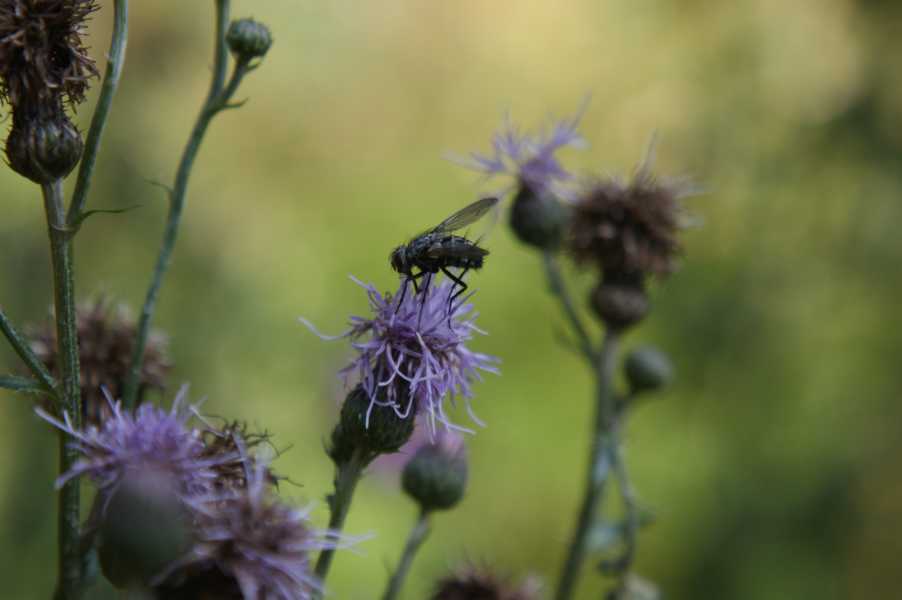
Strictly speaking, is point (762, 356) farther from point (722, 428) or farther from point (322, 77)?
point (322, 77)

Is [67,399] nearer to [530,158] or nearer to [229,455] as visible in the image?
[229,455]

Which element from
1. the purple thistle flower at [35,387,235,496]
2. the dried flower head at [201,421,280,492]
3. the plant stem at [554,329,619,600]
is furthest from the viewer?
the plant stem at [554,329,619,600]

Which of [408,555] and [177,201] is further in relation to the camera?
[408,555]

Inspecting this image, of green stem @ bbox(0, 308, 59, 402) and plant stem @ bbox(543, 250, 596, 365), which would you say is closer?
green stem @ bbox(0, 308, 59, 402)

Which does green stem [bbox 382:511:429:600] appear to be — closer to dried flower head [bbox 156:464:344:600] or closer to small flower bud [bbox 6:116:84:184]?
dried flower head [bbox 156:464:344:600]

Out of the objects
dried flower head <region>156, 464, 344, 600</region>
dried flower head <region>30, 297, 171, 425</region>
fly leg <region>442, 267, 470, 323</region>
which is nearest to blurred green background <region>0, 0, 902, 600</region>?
dried flower head <region>30, 297, 171, 425</region>

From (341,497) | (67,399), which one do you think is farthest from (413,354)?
A: (67,399)

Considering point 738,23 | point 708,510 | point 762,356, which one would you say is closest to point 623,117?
point 738,23
